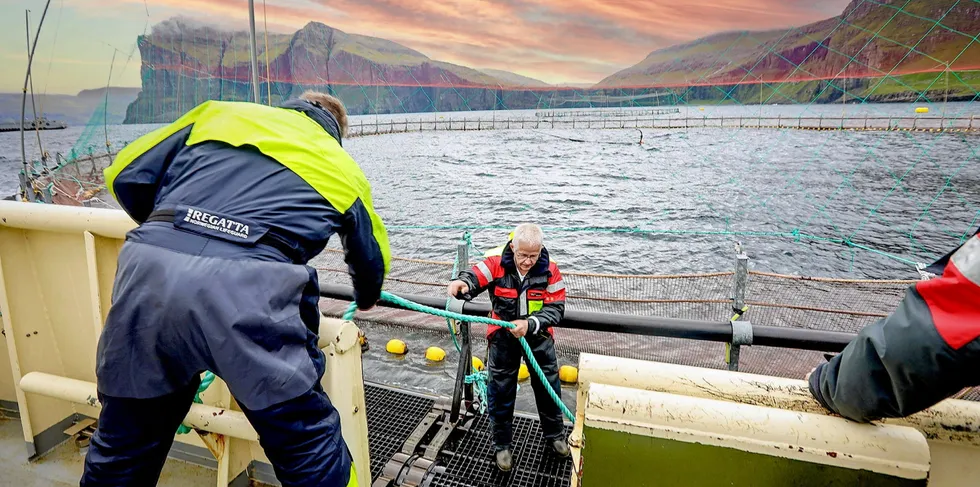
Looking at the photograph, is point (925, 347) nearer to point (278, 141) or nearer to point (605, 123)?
point (278, 141)

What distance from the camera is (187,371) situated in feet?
5.61

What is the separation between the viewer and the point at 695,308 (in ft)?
25.6

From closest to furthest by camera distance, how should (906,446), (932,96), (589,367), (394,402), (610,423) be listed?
1. (906,446)
2. (610,423)
3. (589,367)
4. (394,402)
5. (932,96)

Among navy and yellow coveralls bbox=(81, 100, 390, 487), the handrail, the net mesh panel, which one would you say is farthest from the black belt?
the net mesh panel

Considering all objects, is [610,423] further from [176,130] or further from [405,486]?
[176,130]

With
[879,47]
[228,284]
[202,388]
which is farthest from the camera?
[879,47]

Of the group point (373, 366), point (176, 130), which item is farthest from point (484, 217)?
point (176, 130)

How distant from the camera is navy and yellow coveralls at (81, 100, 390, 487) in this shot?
1.60 m

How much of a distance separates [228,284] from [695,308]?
7465mm

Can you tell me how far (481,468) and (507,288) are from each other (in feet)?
3.81

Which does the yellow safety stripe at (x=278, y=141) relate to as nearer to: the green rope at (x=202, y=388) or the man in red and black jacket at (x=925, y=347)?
the green rope at (x=202, y=388)

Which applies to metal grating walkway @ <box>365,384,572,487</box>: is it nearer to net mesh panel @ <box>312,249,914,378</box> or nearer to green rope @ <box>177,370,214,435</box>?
green rope @ <box>177,370,214,435</box>

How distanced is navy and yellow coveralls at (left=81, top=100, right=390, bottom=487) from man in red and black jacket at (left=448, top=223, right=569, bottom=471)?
1.43 metres

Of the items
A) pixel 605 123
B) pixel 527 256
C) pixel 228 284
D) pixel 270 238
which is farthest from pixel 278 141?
pixel 605 123
